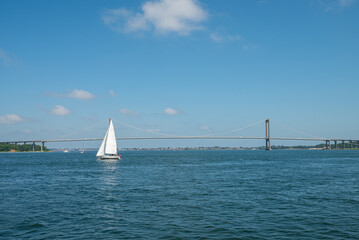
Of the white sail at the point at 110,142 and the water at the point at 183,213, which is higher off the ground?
the white sail at the point at 110,142

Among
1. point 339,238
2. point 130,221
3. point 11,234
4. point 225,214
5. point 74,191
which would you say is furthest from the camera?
point 74,191

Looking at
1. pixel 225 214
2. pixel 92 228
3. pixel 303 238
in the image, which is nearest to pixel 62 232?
pixel 92 228

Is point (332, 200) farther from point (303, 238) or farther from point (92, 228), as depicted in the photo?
point (92, 228)

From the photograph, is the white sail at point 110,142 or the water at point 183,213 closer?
the water at point 183,213

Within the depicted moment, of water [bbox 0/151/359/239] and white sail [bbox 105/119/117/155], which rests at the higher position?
white sail [bbox 105/119/117/155]

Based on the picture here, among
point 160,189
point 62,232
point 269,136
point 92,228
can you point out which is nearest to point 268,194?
point 160,189

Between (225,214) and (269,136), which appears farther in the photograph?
(269,136)

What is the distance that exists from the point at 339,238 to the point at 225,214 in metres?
5.47

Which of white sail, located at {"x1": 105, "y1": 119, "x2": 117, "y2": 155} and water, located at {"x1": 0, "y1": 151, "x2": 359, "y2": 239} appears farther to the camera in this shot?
white sail, located at {"x1": 105, "y1": 119, "x2": 117, "y2": 155}

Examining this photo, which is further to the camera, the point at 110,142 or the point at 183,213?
the point at 110,142

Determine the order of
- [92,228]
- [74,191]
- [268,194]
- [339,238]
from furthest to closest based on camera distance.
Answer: [74,191] → [268,194] → [92,228] → [339,238]

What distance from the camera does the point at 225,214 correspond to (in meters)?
15.2

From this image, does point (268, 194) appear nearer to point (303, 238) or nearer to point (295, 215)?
point (295, 215)

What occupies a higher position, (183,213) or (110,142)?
(110,142)
